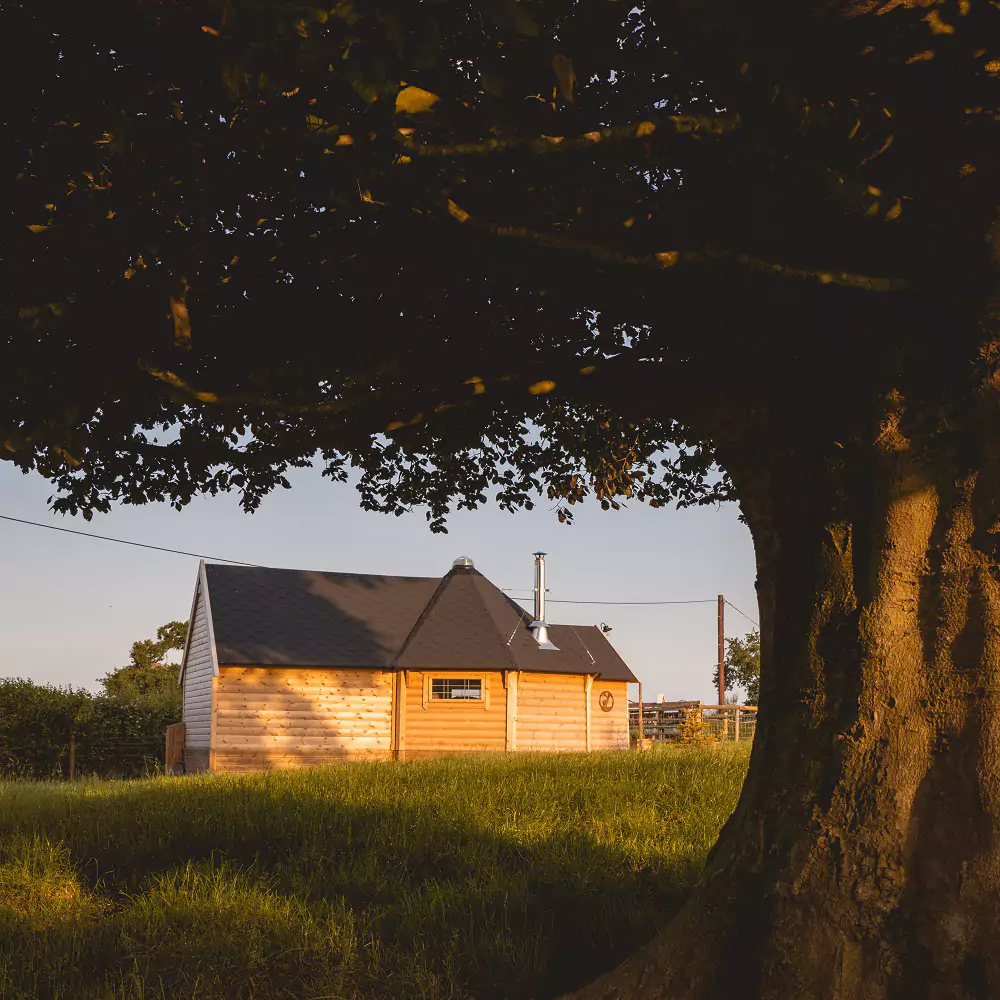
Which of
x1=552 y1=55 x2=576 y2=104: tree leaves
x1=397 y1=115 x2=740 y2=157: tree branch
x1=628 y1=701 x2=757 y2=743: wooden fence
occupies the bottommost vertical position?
x1=628 y1=701 x2=757 y2=743: wooden fence

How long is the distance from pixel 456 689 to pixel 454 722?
1.18 m

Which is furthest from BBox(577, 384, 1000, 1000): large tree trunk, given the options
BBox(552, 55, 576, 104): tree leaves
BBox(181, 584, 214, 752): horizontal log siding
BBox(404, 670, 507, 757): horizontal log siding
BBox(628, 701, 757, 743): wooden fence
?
BBox(628, 701, 757, 743): wooden fence

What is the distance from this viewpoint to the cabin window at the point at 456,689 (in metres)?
30.4

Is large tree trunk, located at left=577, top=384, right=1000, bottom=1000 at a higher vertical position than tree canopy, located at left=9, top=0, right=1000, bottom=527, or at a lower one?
lower

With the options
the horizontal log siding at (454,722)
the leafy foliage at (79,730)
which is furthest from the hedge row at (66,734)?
the horizontal log siding at (454,722)

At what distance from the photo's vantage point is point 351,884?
8.83 metres

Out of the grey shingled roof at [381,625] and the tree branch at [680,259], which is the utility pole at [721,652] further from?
the tree branch at [680,259]

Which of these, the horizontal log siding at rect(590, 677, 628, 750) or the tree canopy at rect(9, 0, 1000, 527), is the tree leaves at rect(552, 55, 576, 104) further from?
the horizontal log siding at rect(590, 677, 628, 750)

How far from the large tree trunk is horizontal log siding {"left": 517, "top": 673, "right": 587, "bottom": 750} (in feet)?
81.5

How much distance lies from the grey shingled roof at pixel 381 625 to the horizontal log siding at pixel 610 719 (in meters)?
0.45

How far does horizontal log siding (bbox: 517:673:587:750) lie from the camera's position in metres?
30.7

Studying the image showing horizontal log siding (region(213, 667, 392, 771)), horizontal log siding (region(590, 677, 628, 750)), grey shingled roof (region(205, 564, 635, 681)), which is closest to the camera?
horizontal log siding (region(213, 667, 392, 771))

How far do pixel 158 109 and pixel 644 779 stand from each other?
1059 centimetres

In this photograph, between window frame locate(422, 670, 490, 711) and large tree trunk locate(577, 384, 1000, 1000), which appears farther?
window frame locate(422, 670, 490, 711)
